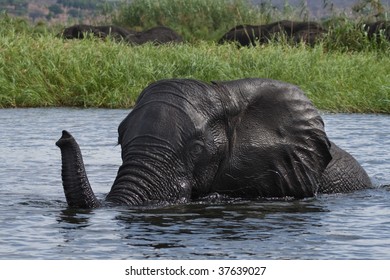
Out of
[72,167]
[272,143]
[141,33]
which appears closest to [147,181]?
[72,167]

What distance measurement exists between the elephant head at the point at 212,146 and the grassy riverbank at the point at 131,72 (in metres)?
9.46

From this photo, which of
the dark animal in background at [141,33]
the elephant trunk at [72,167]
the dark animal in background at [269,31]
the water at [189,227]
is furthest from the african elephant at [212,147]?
Result: the dark animal in background at [141,33]

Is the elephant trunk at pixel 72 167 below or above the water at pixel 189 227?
above

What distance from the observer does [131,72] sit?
20.0 meters

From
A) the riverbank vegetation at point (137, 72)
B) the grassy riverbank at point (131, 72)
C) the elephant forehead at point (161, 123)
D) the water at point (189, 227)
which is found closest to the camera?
the water at point (189, 227)

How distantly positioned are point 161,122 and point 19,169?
369 centimetres

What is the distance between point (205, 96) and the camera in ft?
29.6

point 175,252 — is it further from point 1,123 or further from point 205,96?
point 1,123

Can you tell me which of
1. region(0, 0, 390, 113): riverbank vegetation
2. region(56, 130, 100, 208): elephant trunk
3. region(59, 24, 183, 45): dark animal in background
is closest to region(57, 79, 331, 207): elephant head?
region(56, 130, 100, 208): elephant trunk

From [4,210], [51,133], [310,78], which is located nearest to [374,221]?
[4,210]

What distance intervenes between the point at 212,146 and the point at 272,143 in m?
0.63

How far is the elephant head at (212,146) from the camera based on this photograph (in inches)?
336

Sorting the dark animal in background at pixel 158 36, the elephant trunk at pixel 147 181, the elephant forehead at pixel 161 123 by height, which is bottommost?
the dark animal in background at pixel 158 36

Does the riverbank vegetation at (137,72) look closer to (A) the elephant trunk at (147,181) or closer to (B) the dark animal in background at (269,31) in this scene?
(B) the dark animal in background at (269,31)
